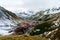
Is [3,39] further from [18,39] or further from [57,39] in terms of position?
[57,39]

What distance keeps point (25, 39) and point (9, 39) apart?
19.9 ft

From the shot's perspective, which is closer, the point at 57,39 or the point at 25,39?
the point at 25,39

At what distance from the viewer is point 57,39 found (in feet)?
640

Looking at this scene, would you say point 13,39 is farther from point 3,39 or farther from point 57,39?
point 57,39

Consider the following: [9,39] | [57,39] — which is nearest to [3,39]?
[9,39]

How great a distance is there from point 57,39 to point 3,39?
12772 cm

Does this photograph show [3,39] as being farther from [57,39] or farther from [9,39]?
[57,39]

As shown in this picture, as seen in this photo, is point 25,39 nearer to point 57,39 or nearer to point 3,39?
point 3,39

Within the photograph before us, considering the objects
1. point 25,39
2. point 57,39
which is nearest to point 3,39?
point 25,39

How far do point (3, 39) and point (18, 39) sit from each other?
5.31 meters

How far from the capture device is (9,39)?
7181 centimetres

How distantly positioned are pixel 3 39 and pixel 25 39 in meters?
7.88

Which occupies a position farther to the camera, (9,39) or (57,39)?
(57,39)

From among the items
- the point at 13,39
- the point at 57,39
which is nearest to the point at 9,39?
the point at 13,39
